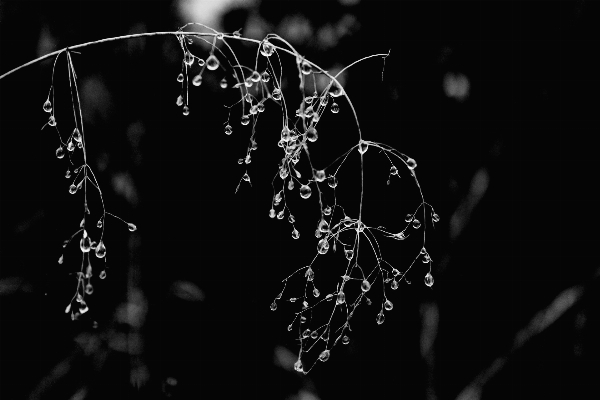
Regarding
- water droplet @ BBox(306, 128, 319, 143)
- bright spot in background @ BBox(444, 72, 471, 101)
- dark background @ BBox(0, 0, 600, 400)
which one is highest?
water droplet @ BBox(306, 128, 319, 143)

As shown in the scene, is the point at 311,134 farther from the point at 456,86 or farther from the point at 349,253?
the point at 456,86

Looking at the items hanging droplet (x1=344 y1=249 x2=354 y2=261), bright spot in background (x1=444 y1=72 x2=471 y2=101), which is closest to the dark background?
bright spot in background (x1=444 y1=72 x2=471 y2=101)

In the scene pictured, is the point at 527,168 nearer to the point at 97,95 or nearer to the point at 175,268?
the point at 175,268

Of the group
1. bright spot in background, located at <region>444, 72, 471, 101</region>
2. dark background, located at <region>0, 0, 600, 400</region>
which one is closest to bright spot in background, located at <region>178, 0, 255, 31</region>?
dark background, located at <region>0, 0, 600, 400</region>

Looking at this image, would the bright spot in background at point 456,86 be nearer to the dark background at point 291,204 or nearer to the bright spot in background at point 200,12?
the dark background at point 291,204

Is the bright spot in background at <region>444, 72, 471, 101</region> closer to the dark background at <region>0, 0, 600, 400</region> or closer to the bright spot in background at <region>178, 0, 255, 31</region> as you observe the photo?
the dark background at <region>0, 0, 600, 400</region>

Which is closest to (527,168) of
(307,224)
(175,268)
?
(307,224)

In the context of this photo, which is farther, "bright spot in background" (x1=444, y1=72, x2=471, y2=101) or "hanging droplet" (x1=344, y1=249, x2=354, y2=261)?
"bright spot in background" (x1=444, y1=72, x2=471, y2=101)

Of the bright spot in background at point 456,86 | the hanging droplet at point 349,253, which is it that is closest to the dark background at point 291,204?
the bright spot in background at point 456,86

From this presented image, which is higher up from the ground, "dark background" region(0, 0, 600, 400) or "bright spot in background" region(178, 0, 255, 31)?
"bright spot in background" region(178, 0, 255, 31)
